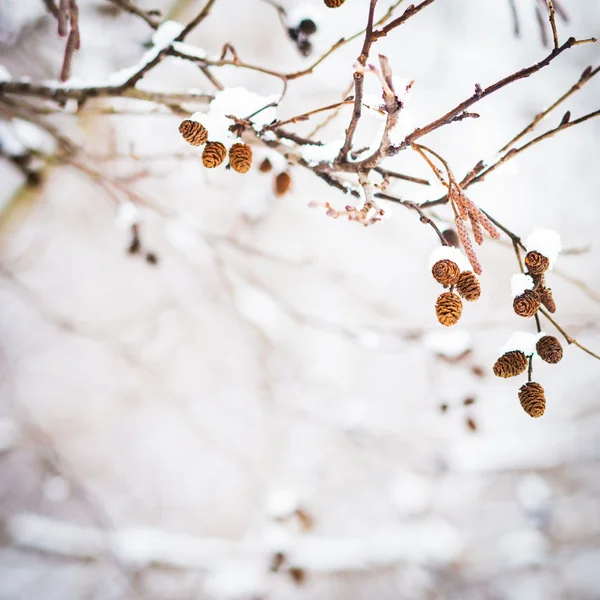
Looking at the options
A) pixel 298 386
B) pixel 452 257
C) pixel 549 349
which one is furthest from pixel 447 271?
pixel 298 386

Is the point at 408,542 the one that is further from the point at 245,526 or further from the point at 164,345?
the point at 164,345

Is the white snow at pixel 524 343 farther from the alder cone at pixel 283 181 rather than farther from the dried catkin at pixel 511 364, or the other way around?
the alder cone at pixel 283 181

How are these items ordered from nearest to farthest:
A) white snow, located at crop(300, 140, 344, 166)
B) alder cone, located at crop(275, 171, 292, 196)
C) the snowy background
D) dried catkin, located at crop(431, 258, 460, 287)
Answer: dried catkin, located at crop(431, 258, 460, 287) → white snow, located at crop(300, 140, 344, 166) → alder cone, located at crop(275, 171, 292, 196) → the snowy background

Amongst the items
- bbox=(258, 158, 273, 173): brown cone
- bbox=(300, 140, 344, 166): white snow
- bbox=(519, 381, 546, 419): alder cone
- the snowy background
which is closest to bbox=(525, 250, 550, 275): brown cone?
bbox=(519, 381, 546, 419): alder cone

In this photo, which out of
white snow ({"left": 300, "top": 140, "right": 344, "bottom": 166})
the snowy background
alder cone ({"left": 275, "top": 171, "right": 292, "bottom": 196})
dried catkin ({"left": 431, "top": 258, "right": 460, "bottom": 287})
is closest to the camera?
dried catkin ({"left": 431, "top": 258, "right": 460, "bottom": 287})

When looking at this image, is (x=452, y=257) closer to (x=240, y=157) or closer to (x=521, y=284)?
(x=521, y=284)

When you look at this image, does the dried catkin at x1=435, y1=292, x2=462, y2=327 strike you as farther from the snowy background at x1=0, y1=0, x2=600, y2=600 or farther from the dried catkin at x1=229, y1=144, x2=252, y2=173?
the snowy background at x1=0, y1=0, x2=600, y2=600

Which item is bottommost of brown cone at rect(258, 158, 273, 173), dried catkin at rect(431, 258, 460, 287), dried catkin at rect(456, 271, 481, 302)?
dried catkin at rect(431, 258, 460, 287)
